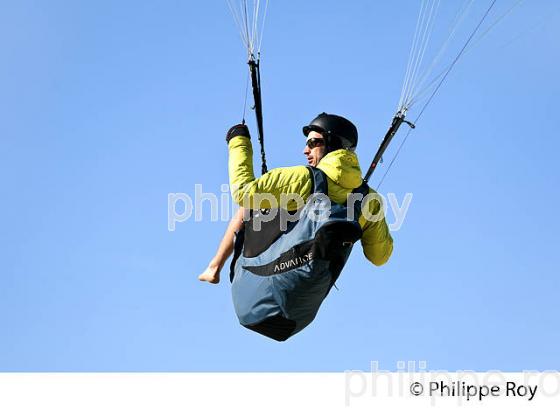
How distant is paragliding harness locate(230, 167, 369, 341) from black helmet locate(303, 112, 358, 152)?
330 mm

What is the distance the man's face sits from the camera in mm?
6016

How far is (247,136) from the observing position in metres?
5.89

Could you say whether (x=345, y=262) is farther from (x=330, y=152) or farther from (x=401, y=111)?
(x=401, y=111)

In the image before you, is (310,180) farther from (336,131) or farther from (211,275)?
(211,275)

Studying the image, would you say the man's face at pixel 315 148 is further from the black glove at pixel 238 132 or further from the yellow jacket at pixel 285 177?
the black glove at pixel 238 132

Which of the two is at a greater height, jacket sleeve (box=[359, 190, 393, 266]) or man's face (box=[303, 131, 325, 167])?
man's face (box=[303, 131, 325, 167])

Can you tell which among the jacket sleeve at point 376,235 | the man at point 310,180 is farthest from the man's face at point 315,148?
the jacket sleeve at point 376,235

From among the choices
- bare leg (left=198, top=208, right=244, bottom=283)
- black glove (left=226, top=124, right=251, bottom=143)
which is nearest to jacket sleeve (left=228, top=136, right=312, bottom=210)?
black glove (left=226, top=124, right=251, bottom=143)

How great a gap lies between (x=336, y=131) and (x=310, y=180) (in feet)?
1.71

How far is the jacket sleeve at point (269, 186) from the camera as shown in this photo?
5586 millimetres

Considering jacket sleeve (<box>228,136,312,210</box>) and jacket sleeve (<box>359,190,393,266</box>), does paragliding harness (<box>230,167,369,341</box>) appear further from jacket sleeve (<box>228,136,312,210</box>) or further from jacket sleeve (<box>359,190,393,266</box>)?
jacket sleeve (<box>359,190,393,266</box>)

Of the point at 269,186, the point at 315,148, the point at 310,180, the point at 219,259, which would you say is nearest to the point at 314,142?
the point at 315,148
